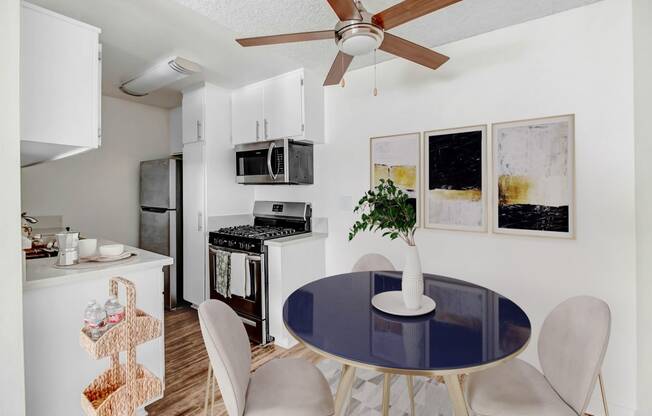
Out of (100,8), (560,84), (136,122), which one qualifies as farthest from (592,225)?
(136,122)

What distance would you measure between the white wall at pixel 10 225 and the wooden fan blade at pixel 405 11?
56.9 inches

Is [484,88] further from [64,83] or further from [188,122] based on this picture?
[188,122]

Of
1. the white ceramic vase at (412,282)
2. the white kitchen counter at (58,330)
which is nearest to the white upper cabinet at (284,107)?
the white kitchen counter at (58,330)

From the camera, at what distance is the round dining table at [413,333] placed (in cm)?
104

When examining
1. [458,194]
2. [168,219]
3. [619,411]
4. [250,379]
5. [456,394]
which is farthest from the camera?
[168,219]

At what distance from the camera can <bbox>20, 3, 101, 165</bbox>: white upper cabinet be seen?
4.88 ft

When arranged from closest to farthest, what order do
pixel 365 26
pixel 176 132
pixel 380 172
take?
pixel 365 26 < pixel 380 172 < pixel 176 132

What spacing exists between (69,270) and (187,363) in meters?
1.25

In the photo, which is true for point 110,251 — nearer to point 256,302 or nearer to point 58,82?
point 58,82

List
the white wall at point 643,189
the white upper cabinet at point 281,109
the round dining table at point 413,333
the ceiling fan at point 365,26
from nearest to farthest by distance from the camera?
the round dining table at point 413,333 → the ceiling fan at point 365,26 → the white wall at point 643,189 → the white upper cabinet at point 281,109

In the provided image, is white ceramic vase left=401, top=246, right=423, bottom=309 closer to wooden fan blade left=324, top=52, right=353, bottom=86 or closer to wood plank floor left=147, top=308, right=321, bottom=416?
wooden fan blade left=324, top=52, right=353, bottom=86

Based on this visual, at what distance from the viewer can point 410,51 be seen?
1.67 metres

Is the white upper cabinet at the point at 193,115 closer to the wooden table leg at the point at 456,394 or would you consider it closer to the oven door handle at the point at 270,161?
the oven door handle at the point at 270,161

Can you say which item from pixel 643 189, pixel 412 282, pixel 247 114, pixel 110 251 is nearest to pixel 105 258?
pixel 110 251
